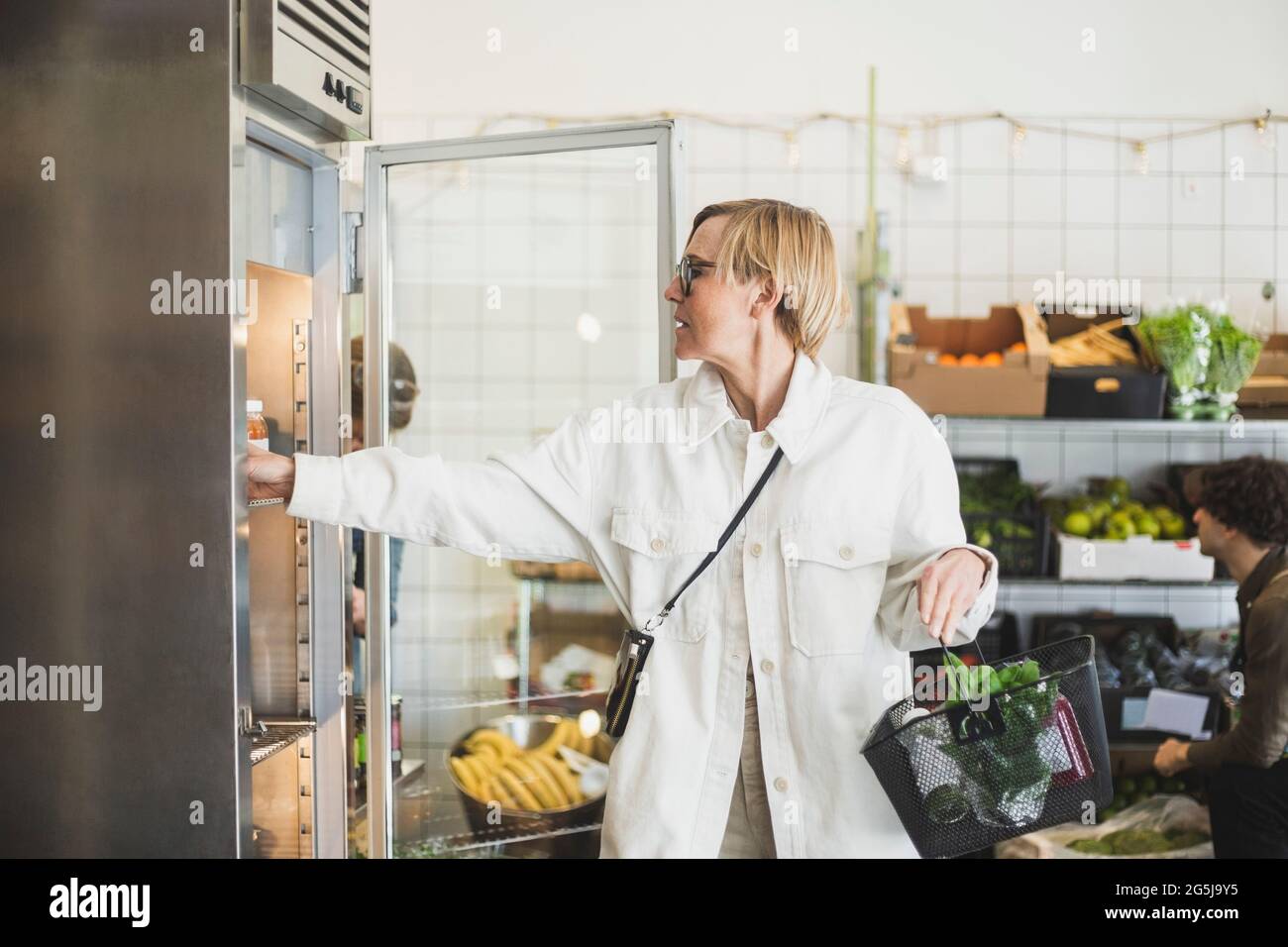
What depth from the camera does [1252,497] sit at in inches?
99.1

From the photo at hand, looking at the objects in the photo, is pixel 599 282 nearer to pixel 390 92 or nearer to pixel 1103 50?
pixel 390 92

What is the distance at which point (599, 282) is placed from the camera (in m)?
2.24

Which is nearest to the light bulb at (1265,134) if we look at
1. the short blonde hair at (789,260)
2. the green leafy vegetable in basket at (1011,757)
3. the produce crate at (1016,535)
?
the produce crate at (1016,535)

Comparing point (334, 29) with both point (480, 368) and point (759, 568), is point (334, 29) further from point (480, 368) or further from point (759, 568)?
point (759, 568)

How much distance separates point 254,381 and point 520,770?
1247mm

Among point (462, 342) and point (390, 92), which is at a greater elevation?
point (390, 92)

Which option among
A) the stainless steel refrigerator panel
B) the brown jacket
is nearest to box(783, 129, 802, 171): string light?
the brown jacket

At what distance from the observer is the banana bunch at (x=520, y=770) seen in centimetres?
248

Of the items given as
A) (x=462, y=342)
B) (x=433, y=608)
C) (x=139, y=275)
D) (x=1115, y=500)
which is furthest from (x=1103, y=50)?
(x=139, y=275)

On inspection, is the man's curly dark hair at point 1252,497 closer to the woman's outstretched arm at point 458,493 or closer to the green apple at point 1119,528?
the green apple at point 1119,528

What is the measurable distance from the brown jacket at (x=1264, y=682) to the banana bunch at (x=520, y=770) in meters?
1.55

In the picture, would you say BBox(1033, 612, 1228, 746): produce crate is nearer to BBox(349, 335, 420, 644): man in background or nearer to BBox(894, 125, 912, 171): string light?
BBox(894, 125, 912, 171): string light

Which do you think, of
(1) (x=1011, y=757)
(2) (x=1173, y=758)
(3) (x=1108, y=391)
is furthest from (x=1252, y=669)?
(1) (x=1011, y=757)

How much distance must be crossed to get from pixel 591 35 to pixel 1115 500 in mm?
2202
